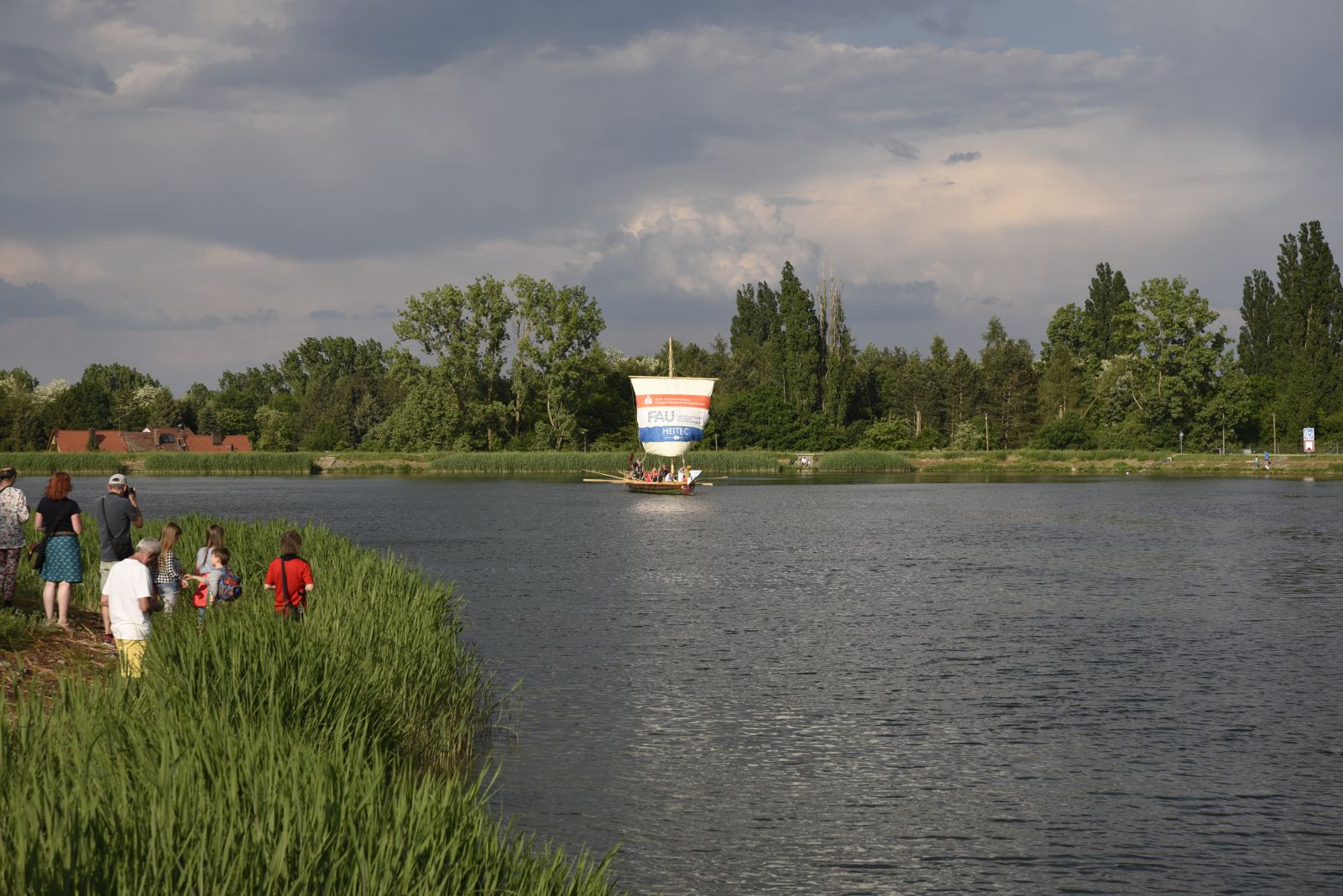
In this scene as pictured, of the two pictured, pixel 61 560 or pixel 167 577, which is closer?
pixel 167 577

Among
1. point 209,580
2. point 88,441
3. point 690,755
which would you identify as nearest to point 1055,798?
point 690,755

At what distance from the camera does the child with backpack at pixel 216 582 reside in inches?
674

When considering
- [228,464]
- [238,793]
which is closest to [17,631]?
[238,793]

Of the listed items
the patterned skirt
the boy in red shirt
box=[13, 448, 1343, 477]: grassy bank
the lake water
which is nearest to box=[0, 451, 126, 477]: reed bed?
box=[13, 448, 1343, 477]: grassy bank

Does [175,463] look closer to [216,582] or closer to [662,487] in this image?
[662,487]

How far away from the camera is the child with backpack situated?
1712cm

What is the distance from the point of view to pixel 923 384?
133 meters

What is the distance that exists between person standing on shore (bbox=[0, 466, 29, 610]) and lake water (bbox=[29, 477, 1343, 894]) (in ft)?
17.8

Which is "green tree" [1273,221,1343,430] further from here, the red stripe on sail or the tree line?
the red stripe on sail

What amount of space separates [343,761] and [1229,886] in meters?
7.97

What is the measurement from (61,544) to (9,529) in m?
0.89

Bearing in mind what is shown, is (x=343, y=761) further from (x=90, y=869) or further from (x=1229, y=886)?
(x=1229, y=886)

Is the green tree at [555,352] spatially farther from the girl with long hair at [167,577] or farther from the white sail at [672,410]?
the girl with long hair at [167,577]

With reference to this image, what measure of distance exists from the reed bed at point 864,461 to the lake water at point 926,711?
69.6 m
